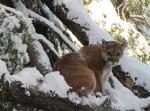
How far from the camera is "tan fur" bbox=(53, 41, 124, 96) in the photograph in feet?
14.6

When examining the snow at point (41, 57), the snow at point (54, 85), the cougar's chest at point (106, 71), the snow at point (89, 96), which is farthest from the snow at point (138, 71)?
the snow at point (54, 85)

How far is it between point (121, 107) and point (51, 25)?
1543mm

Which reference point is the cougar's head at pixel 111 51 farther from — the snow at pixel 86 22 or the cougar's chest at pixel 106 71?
the snow at pixel 86 22

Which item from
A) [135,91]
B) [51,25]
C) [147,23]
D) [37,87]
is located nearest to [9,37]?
[37,87]

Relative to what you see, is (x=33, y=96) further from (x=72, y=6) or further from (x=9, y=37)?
(x=72, y=6)

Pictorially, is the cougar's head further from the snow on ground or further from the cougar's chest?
the snow on ground

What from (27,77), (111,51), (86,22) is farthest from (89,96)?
(86,22)

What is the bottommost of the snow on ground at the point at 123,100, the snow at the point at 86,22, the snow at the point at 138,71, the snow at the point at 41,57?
the snow on ground at the point at 123,100

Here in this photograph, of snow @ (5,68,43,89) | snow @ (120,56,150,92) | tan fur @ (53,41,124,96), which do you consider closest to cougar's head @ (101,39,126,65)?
tan fur @ (53,41,124,96)

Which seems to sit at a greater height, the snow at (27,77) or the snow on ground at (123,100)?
the snow at (27,77)

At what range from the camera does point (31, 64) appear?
14.0 ft

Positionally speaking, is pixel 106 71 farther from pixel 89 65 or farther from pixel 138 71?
pixel 138 71

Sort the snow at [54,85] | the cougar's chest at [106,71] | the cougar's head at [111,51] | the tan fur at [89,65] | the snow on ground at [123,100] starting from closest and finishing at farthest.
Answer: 1. the snow at [54,85]
2. the snow on ground at [123,100]
3. the tan fur at [89,65]
4. the cougar's chest at [106,71]
5. the cougar's head at [111,51]

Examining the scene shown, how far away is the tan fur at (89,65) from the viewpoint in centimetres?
444
